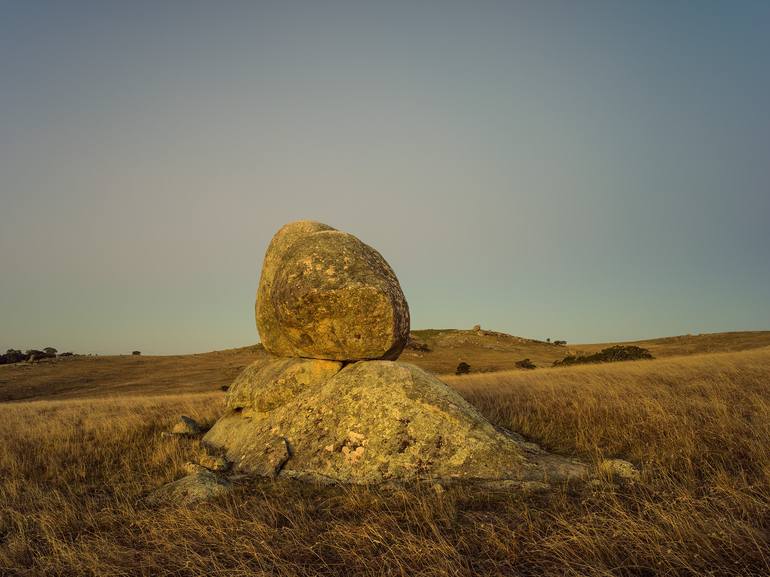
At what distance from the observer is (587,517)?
4.69 meters

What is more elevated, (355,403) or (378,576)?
(355,403)

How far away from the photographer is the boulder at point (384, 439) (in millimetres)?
7672

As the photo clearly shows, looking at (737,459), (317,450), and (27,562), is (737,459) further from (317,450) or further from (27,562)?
(27,562)

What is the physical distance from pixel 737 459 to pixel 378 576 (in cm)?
603

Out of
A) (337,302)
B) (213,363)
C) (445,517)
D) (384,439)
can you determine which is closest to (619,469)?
(445,517)

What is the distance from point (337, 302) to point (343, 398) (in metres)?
2.24

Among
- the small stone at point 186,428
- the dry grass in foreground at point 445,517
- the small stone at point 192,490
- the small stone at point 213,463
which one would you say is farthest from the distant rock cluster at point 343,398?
the small stone at point 186,428

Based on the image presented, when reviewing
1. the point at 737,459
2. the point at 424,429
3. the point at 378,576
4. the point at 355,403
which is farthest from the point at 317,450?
the point at 737,459

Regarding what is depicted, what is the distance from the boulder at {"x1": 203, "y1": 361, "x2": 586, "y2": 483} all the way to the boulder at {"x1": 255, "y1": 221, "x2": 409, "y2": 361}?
0.83 metres

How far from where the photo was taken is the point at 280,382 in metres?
11.1

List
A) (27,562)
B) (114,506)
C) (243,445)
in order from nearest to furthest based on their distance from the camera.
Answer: (27,562) < (114,506) < (243,445)

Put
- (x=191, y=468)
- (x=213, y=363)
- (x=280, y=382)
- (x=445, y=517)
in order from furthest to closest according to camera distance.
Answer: (x=213, y=363) < (x=280, y=382) < (x=191, y=468) < (x=445, y=517)

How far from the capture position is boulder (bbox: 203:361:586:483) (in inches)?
302

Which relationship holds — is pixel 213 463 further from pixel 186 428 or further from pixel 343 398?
pixel 186 428
